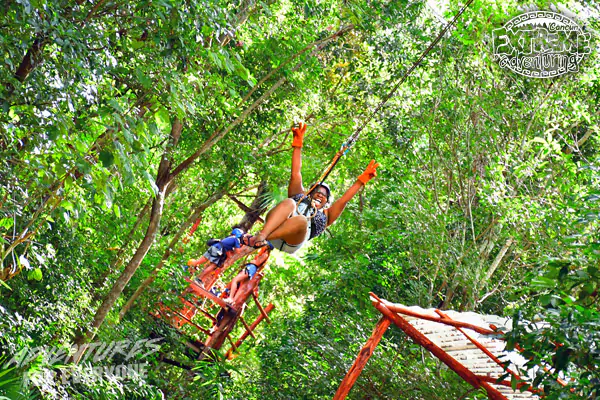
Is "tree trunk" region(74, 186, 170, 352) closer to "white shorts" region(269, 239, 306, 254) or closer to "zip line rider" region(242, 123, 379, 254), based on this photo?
"zip line rider" region(242, 123, 379, 254)

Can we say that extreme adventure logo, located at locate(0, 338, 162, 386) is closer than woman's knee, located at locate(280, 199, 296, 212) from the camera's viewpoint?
Yes

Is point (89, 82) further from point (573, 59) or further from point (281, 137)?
point (281, 137)

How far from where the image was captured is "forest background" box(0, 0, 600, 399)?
3.87 m

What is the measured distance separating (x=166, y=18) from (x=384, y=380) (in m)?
5.21

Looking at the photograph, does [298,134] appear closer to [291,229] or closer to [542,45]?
[291,229]

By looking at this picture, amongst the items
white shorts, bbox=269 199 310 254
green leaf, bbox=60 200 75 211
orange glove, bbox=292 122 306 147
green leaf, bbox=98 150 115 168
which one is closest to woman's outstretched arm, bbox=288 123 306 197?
orange glove, bbox=292 122 306 147

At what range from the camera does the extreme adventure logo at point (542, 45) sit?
25.5 ft

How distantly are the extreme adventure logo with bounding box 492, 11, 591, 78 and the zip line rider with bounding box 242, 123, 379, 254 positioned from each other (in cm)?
307

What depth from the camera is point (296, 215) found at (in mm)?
5340

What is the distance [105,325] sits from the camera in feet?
23.1

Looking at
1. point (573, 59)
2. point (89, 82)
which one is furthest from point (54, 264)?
point (573, 59)

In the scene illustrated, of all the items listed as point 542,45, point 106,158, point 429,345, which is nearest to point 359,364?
point 429,345

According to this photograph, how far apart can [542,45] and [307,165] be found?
10.7ft

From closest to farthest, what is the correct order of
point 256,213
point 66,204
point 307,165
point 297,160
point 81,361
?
point 66,204 < point 297,160 < point 81,361 < point 307,165 < point 256,213
